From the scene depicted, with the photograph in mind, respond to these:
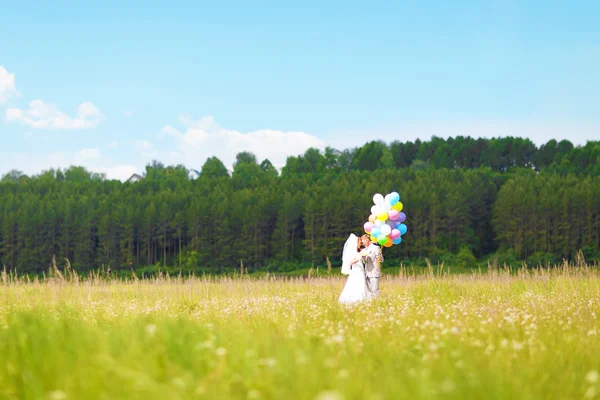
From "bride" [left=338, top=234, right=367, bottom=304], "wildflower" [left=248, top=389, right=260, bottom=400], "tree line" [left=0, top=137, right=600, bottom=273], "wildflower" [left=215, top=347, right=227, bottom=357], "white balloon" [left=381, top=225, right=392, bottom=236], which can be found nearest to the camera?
"wildflower" [left=248, top=389, right=260, bottom=400]

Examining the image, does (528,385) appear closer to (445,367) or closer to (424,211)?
(445,367)

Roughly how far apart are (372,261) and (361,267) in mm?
311

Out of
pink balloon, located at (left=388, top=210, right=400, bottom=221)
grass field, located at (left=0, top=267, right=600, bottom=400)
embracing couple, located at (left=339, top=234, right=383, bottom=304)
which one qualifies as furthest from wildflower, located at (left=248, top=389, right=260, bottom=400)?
pink balloon, located at (left=388, top=210, right=400, bottom=221)

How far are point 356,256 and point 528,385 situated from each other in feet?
31.5

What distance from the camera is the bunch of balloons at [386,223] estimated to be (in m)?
14.9

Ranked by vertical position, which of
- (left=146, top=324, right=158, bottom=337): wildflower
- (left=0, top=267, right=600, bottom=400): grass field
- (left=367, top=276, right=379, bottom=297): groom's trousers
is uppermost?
(left=146, top=324, right=158, bottom=337): wildflower

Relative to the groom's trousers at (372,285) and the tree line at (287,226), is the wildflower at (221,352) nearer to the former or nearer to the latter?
the groom's trousers at (372,285)

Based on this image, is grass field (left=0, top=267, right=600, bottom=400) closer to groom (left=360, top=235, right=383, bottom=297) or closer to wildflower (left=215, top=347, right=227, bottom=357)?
wildflower (left=215, top=347, right=227, bottom=357)

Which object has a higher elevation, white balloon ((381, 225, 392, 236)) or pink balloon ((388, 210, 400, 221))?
pink balloon ((388, 210, 400, 221))

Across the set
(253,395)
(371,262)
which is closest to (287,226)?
(371,262)

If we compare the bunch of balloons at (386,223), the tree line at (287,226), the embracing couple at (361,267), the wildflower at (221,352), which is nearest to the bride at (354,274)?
the embracing couple at (361,267)

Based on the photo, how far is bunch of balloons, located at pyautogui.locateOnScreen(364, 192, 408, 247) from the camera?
14938 mm

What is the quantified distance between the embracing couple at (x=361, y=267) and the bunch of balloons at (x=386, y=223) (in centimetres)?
24

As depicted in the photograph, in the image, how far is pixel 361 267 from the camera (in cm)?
1478
